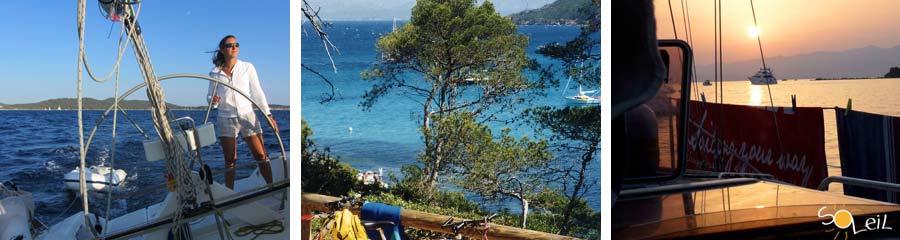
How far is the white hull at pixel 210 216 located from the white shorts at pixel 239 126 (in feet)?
0.57

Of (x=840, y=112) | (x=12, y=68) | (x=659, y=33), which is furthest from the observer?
(x=840, y=112)

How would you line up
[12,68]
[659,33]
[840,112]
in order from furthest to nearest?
[840,112] < [12,68] < [659,33]

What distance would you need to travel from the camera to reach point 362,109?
4.14 m

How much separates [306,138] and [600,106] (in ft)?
4.48

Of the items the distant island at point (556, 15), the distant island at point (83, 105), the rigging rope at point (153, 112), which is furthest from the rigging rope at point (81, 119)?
the distant island at point (556, 15)

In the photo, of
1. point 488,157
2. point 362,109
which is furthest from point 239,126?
point 488,157

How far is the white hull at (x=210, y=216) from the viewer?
3832 millimetres

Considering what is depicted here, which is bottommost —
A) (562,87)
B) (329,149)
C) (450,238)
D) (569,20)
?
(450,238)

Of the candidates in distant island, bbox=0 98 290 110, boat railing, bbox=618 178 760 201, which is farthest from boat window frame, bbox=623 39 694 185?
distant island, bbox=0 98 290 110

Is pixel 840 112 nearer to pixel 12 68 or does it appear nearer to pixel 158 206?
pixel 158 206

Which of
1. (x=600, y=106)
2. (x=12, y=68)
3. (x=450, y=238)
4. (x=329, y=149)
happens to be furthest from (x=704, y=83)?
(x=12, y=68)

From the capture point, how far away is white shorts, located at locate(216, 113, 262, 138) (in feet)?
13.4

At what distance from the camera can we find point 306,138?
4.08 meters

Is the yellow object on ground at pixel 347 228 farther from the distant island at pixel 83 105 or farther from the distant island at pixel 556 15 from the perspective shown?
the distant island at pixel 556 15
